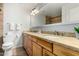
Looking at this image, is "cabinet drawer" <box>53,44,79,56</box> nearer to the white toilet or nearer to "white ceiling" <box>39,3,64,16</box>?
"white ceiling" <box>39,3,64,16</box>

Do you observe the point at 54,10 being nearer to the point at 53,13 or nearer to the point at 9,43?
the point at 53,13

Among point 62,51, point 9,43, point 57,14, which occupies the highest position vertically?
point 57,14

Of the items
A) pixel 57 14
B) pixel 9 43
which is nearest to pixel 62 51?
pixel 57 14

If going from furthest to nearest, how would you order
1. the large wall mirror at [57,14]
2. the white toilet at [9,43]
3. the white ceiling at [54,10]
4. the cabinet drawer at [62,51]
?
the white toilet at [9,43] → the white ceiling at [54,10] → the large wall mirror at [57,14] → the cabinet drawer at [62,51]

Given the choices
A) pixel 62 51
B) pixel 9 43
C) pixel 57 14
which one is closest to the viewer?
pixel 62 51

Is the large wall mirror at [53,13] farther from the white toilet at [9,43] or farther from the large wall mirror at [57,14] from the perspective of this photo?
the white toilet at [9,43]

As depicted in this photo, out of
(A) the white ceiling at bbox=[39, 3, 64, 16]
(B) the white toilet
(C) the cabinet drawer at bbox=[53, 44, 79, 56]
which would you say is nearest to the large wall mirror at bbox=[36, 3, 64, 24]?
(A) the white ceiling at bbox=[39, 3, 64, 16]

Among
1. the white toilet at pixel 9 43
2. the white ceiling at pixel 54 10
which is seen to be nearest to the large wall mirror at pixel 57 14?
the white ceiling at pixel 54 10

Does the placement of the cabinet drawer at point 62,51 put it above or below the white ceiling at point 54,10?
below

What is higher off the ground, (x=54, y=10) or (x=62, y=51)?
(x=54, y=10)

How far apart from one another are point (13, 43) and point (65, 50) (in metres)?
1.44

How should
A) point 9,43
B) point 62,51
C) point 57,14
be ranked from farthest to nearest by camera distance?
point 9,43 < point 57,14 < point 62,51

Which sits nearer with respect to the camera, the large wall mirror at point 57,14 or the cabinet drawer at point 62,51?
the cabinet drawer at point 62,51

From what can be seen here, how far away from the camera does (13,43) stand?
7.32 ft
